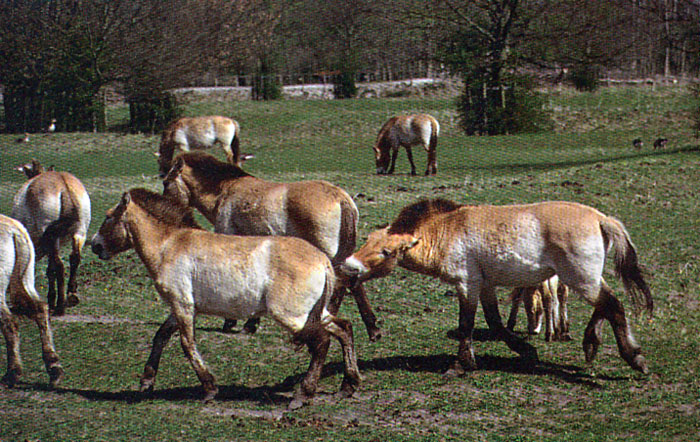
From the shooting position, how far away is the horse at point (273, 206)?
26.4ft

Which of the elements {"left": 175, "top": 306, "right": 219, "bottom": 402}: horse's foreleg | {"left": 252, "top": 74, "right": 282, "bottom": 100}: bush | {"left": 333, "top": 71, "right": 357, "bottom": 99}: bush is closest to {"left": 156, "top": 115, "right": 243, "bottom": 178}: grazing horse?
{"left": 252, "top": 74, "right": 282, "bottom": 100}: bush

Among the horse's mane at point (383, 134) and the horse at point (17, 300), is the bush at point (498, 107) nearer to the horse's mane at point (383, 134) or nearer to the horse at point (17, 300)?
the horse's mane at point (383, 134)

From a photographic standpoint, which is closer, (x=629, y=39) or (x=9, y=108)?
(x=9, y=108)

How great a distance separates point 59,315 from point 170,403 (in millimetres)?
3329

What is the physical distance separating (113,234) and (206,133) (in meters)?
12.9

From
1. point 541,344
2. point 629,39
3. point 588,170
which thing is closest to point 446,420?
point 541,344

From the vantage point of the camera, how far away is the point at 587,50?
2536 centimetres

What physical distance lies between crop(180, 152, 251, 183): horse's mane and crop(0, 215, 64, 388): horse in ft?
7.41

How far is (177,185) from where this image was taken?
847cm

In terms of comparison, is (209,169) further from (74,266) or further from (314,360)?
(314,360)

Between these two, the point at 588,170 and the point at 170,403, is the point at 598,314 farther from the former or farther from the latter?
the point at 588,170

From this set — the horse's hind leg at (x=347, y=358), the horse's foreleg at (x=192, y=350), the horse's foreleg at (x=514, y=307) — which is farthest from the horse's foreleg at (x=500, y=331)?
the horse's foreleg at (x=192, y=350)

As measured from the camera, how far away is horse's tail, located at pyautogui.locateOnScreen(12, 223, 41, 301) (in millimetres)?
6691

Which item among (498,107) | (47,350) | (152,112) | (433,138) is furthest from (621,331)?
(498,107)
